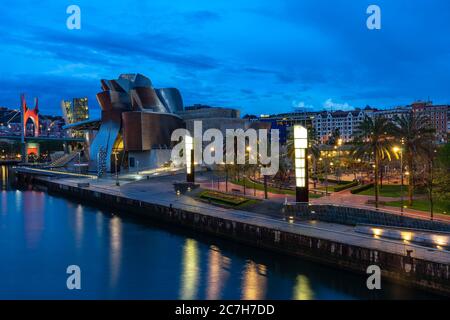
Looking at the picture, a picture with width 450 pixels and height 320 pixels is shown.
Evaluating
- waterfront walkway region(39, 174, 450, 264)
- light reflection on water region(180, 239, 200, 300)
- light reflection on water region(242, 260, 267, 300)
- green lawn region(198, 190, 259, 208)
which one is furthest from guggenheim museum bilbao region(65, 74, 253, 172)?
light reflection on water region(242, 260, 267, 300)

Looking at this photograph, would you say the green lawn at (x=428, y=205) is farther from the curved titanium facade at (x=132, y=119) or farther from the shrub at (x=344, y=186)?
the curved titanium facade at (x=132, y=119)

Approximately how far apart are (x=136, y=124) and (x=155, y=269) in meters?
59.7

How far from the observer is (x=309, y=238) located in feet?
82.9

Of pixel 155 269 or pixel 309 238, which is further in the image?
pixel 155 269

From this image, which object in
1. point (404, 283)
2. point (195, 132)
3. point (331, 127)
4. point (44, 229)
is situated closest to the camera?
point (404, 283)

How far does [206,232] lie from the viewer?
3350 centimetres

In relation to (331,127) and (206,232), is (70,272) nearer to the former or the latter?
(206,232)

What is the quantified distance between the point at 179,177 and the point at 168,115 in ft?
98.7

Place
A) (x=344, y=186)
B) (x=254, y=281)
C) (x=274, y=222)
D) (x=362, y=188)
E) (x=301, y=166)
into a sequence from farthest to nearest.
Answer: (x=344, y=186)
(x=362, y=188)
(x=301, y=166)
(x=274, y=222)
(x=254, y=281)

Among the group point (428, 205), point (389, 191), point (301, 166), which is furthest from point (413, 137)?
point (301, 166)

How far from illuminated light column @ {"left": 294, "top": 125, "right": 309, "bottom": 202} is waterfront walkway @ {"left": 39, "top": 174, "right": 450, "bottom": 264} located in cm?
252

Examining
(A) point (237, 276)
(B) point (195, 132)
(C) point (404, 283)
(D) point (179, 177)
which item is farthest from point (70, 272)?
(B) point (195, 132)

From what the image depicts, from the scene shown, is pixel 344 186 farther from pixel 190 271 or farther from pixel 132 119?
pixel 132 119

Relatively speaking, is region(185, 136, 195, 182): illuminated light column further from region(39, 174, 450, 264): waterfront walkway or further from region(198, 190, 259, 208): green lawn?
region(198, 190, 259, 208): green lawn
